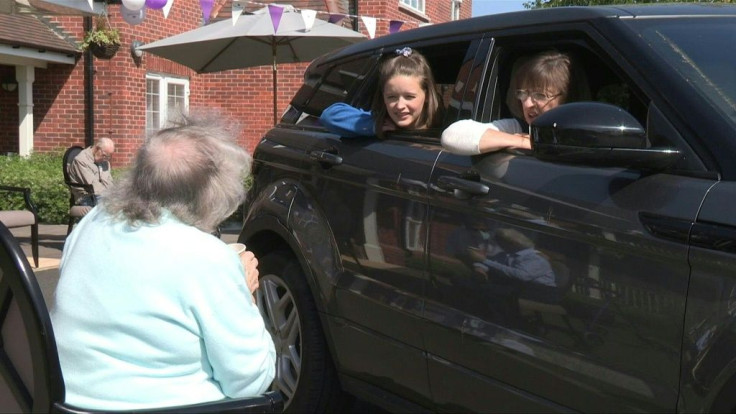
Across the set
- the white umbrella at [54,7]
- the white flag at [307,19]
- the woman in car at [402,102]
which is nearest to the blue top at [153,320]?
the woman in car at [402,102]

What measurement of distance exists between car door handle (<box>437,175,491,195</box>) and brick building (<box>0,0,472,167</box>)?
13.3m

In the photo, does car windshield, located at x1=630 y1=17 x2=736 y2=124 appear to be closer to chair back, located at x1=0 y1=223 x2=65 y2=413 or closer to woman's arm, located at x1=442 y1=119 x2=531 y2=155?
woman's arm, located at x1=442 y1=119 x2=531 y2=155

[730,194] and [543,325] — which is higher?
[730,194]

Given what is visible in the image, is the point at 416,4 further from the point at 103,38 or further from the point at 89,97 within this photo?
the point at 89,97

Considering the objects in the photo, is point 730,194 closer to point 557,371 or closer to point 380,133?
point 557,371

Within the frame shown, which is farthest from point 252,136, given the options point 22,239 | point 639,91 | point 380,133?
point 639,91

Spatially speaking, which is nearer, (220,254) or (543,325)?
(220,254)

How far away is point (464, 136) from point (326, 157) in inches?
40.0

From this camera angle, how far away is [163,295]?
2266mm

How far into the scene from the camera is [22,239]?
1266cm

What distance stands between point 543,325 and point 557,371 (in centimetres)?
14

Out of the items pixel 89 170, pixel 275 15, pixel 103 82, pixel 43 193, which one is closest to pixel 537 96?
pixel 275 15

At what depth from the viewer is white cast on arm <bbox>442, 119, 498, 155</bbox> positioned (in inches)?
131

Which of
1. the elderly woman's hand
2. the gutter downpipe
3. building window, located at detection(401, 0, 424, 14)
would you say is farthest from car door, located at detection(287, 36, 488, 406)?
building window, located at detection(401, 0, 424, 14)
